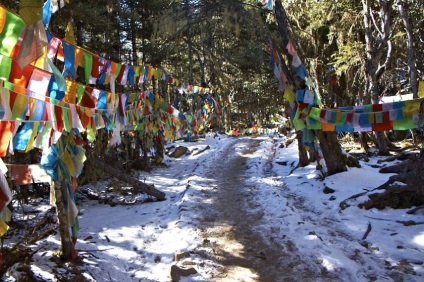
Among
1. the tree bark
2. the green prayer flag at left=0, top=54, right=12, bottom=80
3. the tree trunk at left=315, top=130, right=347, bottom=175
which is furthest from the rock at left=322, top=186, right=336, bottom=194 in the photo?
the green prayer flag at left=0, top=54, right=12, bottom=80

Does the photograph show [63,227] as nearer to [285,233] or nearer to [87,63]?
[87,63]

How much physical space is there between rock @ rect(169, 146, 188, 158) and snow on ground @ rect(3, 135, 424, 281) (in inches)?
294

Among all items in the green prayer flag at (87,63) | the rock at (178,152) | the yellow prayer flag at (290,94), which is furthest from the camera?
the rock at (178,152)

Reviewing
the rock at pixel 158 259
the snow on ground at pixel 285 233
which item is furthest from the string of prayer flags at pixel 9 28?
the rock at pixel 158 259

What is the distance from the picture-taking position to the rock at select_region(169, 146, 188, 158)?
1814cm

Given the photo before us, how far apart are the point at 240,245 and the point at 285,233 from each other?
37.5 inches

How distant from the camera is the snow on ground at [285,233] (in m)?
5.03

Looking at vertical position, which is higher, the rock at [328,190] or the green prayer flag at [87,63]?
the green prayer flag at [87,63]

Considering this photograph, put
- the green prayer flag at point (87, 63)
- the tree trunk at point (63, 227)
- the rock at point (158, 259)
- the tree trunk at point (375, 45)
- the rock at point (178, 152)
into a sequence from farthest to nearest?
1. the rock at point (178, 152)
2. the tree trunk at point (375, 45)
3. the green prayer flag at point (87, 63)
4. the rock at point (158, 259)
5. the tree trunk at point (63, 227)

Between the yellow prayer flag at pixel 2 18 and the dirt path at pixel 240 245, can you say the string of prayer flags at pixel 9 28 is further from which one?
the dirt path at pixel 240 245

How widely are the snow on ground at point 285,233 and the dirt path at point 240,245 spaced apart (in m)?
0.23

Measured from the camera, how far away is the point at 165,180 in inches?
487

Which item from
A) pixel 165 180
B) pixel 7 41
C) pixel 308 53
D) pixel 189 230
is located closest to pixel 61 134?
pixel 7 41

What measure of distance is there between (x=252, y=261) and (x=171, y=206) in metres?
3.70
